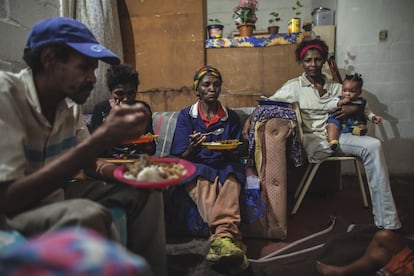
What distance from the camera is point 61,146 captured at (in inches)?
47.8

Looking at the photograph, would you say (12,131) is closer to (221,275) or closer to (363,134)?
(221,275)

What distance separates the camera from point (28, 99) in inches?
41.3

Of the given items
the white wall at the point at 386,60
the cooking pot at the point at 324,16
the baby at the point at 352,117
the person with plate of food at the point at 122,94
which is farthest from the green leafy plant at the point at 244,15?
the person with plate of food at the point at 122,94

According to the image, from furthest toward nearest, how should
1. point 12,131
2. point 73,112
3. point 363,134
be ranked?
point 363,134, point 73,112, point 12,131

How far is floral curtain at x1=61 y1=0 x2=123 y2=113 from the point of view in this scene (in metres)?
2.88

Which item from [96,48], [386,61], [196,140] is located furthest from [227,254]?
[386,61]

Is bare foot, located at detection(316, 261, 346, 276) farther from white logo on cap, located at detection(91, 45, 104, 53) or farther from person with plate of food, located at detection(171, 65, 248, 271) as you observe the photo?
white logo on cap, located at detection(91, 45, 104, 53)

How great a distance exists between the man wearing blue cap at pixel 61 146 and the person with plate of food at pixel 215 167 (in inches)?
19.8

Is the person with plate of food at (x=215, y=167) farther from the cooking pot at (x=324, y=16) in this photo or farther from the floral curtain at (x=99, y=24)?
the cooking pot at (x=324, y=16)

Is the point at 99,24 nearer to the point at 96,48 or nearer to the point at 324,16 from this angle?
the point at 96,48

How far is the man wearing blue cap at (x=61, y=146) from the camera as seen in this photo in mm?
917

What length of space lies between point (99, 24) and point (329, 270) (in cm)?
277

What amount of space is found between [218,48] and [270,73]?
592mm

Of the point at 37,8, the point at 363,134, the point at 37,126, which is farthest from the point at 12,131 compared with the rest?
the point at 363,134
